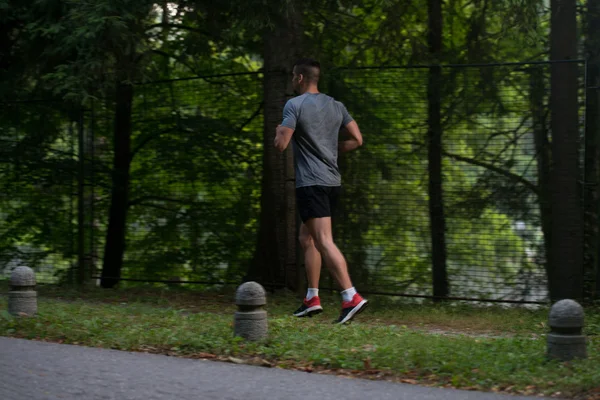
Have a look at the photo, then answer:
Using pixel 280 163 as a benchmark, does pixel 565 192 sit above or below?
below

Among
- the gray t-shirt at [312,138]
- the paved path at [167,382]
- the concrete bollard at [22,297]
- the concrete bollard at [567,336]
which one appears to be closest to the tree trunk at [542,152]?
the gray t-shirt at [312,138]

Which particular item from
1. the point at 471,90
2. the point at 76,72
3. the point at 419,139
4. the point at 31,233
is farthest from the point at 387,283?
the point at 31,233

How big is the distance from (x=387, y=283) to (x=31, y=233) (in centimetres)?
526

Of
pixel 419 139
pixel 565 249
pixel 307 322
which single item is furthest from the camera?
pixel 419 139

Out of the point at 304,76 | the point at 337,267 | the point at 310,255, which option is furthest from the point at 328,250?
the point at 304,76

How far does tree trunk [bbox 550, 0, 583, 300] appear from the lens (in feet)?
29.8

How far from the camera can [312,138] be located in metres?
8.03

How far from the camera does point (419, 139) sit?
973 centimetres

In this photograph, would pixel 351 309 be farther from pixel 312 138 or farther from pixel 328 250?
pixel 312 138

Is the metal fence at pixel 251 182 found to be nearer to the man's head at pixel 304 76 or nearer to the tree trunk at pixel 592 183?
the tree trunk at pixel 592 183

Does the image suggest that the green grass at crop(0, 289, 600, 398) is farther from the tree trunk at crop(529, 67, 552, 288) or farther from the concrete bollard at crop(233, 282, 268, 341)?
the tree trunk at crop(529, 67, 552, 288)

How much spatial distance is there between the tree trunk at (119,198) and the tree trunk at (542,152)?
18.5 ft

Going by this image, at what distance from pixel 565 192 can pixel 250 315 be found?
4204 millimetres

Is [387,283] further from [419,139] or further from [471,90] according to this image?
[471,90]
